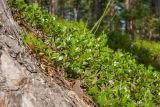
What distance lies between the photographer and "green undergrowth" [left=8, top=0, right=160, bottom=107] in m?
4.74

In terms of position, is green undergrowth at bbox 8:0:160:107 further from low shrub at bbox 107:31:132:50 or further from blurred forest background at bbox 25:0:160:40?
low shrub at bbox 107:31:132:50

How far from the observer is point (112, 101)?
14.9 feet

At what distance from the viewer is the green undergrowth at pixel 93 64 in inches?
187

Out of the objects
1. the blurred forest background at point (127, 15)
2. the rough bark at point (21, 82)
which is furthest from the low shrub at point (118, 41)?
the rough bark at point (21, 82)

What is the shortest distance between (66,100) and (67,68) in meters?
0.89

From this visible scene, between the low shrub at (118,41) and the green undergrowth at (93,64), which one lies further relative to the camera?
the low shrub at (118,41)

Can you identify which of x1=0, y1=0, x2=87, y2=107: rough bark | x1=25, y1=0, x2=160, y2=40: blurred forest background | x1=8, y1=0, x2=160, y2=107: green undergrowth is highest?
x1=0, y1=0, x2=87, y2=107: rough bark

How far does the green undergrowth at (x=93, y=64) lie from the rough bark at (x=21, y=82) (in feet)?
1.32

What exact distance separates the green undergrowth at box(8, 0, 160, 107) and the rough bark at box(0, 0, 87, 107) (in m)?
0.40

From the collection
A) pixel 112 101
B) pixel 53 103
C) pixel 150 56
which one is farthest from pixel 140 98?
pixel 150 56

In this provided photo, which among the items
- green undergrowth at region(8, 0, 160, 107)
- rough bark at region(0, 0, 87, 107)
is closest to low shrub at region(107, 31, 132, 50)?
green undergrowth at region(8, 0, 160, 107)

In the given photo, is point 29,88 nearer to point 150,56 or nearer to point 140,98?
point 140,98

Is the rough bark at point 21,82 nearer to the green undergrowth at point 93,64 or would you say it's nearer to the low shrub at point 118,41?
the green undergrowth at point 93,64

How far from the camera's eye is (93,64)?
5.45m
